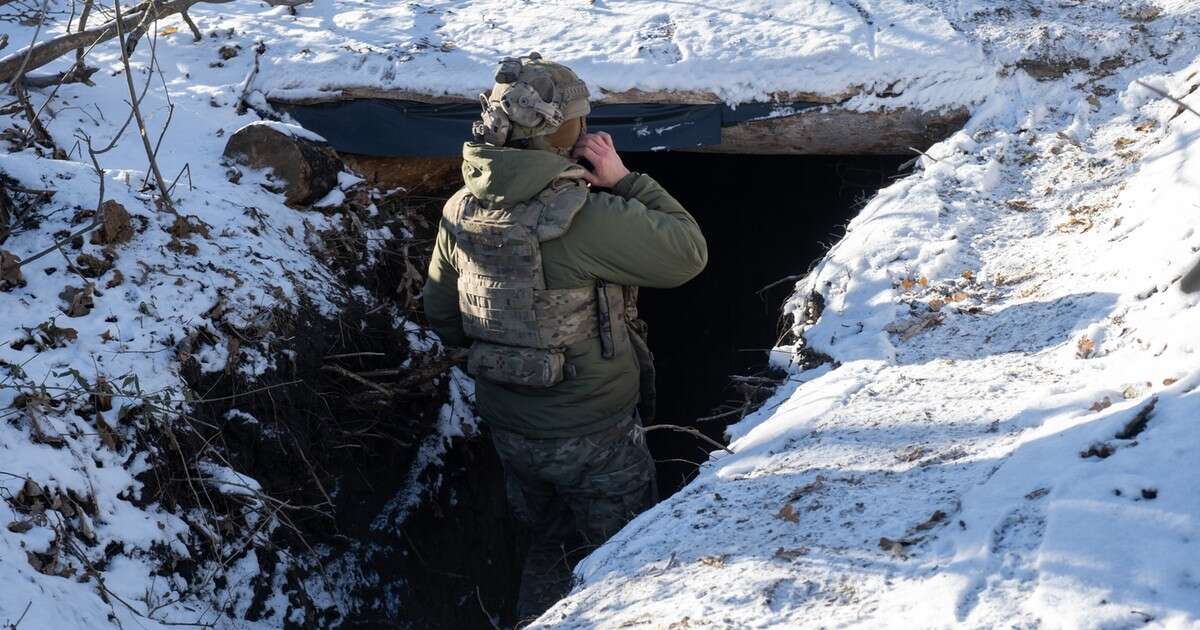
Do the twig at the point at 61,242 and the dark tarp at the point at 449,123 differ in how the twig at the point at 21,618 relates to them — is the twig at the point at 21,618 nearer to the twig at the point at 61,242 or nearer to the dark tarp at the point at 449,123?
the twig at the point at 61,242

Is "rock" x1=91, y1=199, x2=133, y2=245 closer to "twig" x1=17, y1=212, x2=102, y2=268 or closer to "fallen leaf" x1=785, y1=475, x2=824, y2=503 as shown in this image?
"twig" x1=17, y1=212, x2=102, y2=268

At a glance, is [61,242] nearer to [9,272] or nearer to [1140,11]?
[9,272]

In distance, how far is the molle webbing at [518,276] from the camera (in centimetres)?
367

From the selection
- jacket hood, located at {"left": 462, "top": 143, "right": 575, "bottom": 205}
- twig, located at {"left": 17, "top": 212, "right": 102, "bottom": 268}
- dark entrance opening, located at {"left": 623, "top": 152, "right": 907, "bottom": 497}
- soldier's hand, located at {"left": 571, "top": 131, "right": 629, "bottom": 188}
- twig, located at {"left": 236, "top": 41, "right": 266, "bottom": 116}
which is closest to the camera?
jacket hood, located at {"left": 462, "top": 143, "right": 575, "bottom": 205}

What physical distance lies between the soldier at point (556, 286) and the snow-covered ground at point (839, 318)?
65 cm

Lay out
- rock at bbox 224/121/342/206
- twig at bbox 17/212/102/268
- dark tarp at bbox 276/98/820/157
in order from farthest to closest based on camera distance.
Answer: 1. dark tarp at bbox 276/98/820/157
2. rock at bbox 224/121/342/206
3. twig at bbox 17/212/102/268

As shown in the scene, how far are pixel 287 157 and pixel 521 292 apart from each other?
2.02 metres

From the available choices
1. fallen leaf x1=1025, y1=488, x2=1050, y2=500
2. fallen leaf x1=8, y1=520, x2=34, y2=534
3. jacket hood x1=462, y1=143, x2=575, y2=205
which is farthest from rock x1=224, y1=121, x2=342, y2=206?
fallen leaf x1=1025, y1=488, x2=1050, y2=500

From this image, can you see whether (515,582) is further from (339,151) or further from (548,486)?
(339,151)

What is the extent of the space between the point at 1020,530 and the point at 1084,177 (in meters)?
2.64

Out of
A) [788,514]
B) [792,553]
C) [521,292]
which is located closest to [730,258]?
[521,292]

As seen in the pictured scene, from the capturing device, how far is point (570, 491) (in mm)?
4184

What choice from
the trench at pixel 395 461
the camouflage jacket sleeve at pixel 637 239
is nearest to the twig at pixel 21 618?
the trench at pixel 395 461

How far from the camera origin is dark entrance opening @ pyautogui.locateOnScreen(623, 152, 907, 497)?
7.16 m
